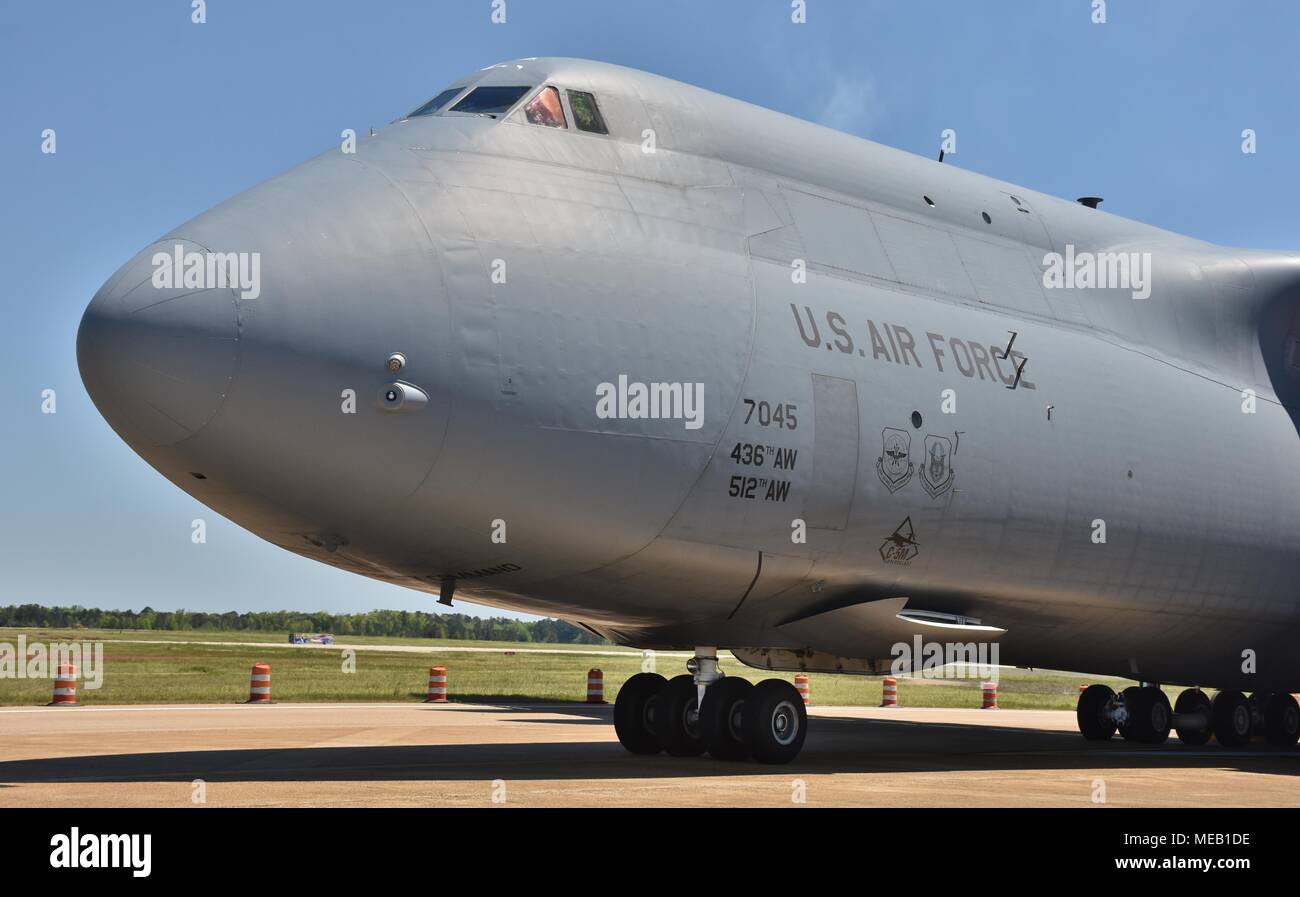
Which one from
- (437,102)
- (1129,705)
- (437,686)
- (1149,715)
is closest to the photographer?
(437,102)

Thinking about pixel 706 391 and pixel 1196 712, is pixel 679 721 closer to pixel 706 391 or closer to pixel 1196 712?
pixel 706 391

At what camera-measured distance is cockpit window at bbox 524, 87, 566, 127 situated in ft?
37.9

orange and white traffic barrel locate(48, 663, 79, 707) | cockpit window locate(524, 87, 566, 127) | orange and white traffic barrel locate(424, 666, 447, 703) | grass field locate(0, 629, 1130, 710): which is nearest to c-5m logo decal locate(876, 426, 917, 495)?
cockpit window locate(524, 87, 566, 127)

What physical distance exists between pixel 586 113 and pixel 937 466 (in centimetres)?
436

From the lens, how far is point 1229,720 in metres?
18.0

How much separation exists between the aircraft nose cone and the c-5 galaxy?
23 millimetres

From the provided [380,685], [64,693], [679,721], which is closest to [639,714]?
[679,721]

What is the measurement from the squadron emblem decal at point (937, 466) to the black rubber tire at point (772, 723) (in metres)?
2.19

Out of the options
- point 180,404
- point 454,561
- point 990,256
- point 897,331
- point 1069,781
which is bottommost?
point 1069,781

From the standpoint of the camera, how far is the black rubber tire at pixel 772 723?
11828 millimetres
